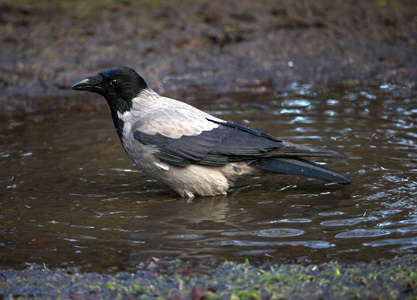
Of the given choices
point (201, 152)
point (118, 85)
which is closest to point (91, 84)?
point (118, 85)

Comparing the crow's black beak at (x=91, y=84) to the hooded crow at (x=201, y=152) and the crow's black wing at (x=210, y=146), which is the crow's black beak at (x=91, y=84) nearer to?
the hooded crow at (x=201, y=152)

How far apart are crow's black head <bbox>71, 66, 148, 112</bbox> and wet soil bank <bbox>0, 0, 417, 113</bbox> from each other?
12.9ft

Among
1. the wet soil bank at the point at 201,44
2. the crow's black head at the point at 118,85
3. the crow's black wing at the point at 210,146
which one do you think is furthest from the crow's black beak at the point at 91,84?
the wet soil bank at the point at 201,44

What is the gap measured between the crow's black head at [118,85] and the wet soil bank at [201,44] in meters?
3.92

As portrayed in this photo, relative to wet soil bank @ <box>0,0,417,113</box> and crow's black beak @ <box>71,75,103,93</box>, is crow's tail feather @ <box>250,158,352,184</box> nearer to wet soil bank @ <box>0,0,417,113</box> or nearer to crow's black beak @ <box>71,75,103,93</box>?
crow's black beak @ <box>71,75,103,93</box>

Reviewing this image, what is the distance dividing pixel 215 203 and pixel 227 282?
1913mm

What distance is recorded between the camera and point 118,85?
20.6ft

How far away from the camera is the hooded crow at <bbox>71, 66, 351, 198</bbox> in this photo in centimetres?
587

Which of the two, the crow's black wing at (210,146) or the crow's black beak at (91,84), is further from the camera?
the crow's black beak at (91,84)

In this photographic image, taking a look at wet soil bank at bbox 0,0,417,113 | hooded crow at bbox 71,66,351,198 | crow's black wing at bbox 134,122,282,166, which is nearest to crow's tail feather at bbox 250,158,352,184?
hooded crow at bbox 71,66,351,198

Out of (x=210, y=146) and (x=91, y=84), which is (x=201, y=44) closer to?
(x=91, y=84)

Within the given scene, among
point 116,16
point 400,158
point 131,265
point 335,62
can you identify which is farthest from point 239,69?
point 131,265

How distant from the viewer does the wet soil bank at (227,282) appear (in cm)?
381

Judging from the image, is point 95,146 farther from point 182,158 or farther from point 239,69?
point 239,69
